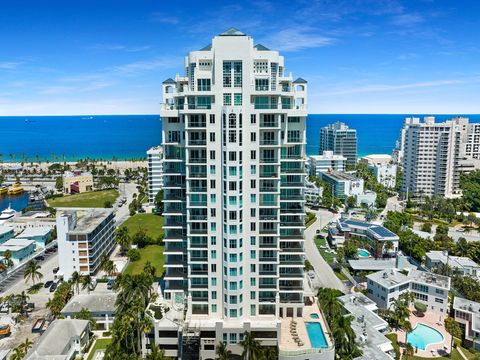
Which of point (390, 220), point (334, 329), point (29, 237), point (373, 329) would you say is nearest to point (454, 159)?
point (390, 220)

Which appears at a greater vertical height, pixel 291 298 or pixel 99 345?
pixel 291 298

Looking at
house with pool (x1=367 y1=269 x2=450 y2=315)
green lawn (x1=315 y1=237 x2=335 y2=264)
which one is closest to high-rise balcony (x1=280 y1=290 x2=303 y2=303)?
house with pool (x1=367 y1=269 x2=450 y2=315)

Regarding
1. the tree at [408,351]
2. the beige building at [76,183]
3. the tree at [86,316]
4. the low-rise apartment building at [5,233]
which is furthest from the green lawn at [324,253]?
the beige building at [76,183]

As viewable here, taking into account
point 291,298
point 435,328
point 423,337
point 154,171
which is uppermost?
point 154,171

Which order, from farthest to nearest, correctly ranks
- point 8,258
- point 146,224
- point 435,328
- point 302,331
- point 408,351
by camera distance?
point 146,224 → point 8,258 → point 435,328 → point 408,351 → point 302,331

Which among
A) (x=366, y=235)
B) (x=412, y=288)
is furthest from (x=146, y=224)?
(x=412, y=288)

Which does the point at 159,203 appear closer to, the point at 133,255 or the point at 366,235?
the point at 133,255
